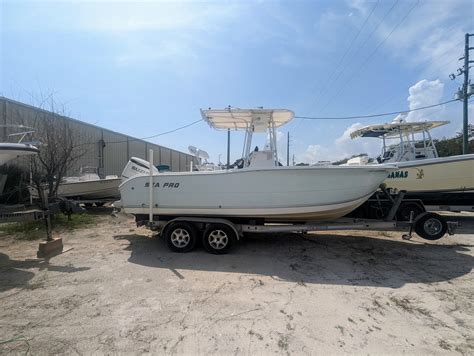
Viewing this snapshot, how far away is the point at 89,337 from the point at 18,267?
2.96 meters

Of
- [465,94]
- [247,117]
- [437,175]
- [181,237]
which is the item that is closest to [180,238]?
[181,237]

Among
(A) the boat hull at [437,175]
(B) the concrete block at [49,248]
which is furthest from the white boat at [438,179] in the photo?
(B) the concrete block at [49,248]

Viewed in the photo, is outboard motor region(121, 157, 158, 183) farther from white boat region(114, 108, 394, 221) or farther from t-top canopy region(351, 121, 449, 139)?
t-top canopy region(351, 121, 449, 139)

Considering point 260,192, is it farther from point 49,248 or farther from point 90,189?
point 90,189

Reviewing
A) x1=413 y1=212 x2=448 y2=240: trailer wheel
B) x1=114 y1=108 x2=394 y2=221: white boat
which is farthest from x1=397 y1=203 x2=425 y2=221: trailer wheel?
x1=114 y1=108 x2=394 y2=221: white boat

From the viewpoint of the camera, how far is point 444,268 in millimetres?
4496

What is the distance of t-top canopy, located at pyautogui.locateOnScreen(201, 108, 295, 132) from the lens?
6356mm

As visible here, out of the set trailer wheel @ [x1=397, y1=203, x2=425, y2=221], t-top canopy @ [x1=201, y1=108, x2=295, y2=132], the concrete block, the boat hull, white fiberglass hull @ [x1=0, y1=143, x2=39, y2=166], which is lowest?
the concrete block

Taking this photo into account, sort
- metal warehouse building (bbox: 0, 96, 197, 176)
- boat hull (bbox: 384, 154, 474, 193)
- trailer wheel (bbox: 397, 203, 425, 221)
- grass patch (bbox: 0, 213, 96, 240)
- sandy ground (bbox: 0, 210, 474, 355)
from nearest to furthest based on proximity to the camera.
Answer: sandy ground (bbox: 0, 210, 474, 355) → trailer wheel (bbox: 397, 203, 425, 221) → grass patch (bbox: 0, 213, 96, 240) → boat hull (bbox: 384, 154, 474, 193) → metal warehouse building (bbox: 0, 96, 197, 176)

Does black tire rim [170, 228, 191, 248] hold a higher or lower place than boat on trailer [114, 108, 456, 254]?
lower

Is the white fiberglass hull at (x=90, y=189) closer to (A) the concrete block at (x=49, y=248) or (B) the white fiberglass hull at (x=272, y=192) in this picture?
(A) the concrete block at (x=49, y=248)

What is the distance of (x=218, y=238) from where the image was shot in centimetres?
537

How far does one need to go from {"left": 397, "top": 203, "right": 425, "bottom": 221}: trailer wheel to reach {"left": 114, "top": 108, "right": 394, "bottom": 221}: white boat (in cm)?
187

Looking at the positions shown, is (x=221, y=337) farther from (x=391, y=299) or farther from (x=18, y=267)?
(x=18, y=267)
